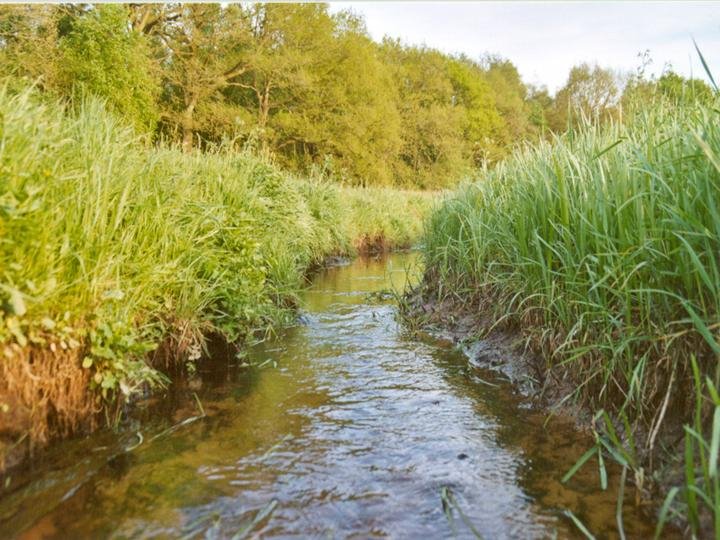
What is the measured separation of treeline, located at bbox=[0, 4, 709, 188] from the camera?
18.4m

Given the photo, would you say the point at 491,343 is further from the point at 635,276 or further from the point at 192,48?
the point at 192,48

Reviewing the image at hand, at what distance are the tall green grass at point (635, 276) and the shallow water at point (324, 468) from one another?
0.40m

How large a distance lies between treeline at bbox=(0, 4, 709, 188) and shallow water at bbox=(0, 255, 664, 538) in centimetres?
925

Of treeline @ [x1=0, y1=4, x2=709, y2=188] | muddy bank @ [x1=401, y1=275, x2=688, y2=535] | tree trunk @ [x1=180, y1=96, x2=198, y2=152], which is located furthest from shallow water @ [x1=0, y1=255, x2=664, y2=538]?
tree trunk @ [x1=180, y1=96, x2=198, y2=152]

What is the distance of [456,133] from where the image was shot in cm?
4253

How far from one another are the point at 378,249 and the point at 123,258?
12.7m

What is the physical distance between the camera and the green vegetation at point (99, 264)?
2518 mm

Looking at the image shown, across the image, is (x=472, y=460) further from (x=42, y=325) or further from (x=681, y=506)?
(x=42, y=325)

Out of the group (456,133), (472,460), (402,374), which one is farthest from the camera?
(456,133)

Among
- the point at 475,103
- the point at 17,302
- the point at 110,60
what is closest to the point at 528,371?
the point at 17,302

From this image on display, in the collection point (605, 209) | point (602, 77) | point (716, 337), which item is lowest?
point (716, 337)

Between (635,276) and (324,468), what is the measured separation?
1.93 meters

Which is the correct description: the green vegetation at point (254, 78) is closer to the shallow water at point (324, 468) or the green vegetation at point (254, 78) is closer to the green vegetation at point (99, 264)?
the green vegetation at point (99, 264)

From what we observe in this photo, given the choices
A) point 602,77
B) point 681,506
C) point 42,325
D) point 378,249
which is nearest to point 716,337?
point 681,506
